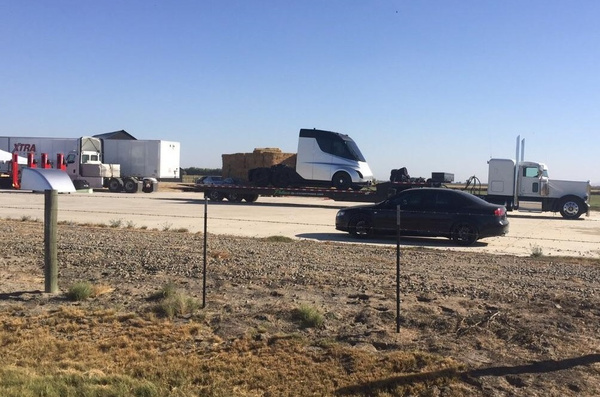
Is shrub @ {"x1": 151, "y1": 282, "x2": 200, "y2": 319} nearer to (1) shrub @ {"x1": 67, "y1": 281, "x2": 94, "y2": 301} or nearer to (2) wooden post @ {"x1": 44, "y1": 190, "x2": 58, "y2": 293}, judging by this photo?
(1) shrub @ {"x1": 67, "y1": 281, "x2": 94, "y2": 301}

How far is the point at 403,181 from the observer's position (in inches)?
1242

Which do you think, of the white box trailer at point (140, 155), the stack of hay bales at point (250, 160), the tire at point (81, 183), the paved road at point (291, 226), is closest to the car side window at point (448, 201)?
the paved road at point (291, 226)

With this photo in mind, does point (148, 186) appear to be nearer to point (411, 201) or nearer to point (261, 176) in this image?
point (261, 176)

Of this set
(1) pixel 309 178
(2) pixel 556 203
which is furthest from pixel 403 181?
(2) pixel 556 203

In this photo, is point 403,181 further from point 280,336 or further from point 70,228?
point 280,336

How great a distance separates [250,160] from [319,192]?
2334 cm

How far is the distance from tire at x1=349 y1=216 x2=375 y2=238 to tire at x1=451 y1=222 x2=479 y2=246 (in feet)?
7.25

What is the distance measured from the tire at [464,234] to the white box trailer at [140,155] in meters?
31.7

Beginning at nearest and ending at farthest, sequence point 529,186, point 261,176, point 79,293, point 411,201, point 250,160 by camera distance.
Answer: point 79,293, point 411,201, point 529,186, point 261,176, point 250,160

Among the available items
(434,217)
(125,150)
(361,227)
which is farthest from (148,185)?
(434,217)

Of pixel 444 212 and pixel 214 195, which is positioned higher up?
pixel 444 212

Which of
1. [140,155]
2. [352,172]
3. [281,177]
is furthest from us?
[140,155]

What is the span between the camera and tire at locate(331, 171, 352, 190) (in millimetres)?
32375

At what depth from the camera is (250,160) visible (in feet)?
179
